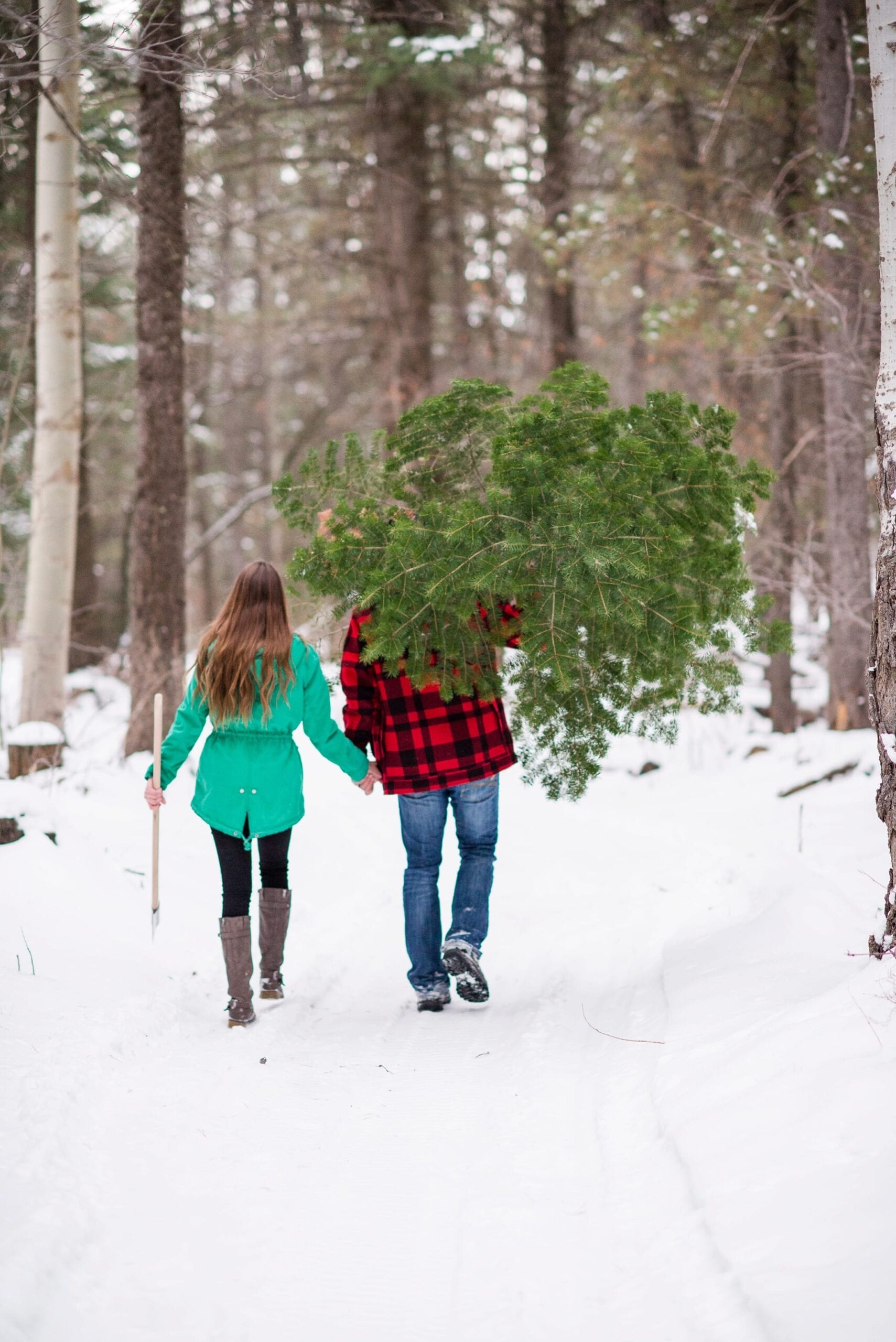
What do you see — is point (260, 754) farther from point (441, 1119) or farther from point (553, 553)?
point (441, 1119)

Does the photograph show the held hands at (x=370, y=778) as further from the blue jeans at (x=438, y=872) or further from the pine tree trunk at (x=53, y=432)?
the pine tree trunk at (x=53, y=432)

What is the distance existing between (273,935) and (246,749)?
868mm

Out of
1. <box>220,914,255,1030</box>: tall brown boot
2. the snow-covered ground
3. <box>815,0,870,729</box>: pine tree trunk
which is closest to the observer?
the snow-covered ground

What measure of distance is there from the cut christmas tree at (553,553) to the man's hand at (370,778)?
0.60 m

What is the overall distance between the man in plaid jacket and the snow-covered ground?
0.82ft

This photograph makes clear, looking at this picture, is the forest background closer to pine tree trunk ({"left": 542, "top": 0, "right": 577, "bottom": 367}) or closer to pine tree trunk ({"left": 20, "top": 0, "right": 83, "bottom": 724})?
pine tree trunk ({"left": 542, "top": 0, "right": 577, "bottom": 367})

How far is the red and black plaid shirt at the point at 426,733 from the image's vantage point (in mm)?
4375

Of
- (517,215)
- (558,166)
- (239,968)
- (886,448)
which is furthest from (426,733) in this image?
(517,215)

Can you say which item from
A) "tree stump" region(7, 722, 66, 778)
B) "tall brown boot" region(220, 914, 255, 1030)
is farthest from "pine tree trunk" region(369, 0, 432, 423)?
"tall brown boot" region(220, 914, 255, 1030)

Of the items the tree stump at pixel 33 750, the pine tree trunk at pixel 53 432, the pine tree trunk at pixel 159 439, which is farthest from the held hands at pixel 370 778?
the pine tree trunk at pixel 53 432

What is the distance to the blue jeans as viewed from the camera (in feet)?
14.7

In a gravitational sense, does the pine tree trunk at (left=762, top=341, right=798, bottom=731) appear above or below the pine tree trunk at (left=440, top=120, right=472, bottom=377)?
below

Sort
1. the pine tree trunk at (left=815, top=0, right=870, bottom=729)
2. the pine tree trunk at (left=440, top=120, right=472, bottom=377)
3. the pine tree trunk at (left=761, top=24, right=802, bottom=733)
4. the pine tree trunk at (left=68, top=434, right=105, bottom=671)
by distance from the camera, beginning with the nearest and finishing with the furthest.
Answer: the pine tree trunk at (left=815, top=0, right=870, bottom=729) → the pine tree trunk at (left=761, top=24, right=802, bottom=733) → the pine tree trunk at (left=440, top=120, right=472, bottom=377) → the pine tree trunk at (left=68, top=434, right=105, bottom=671)

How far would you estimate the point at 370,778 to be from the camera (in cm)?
456
